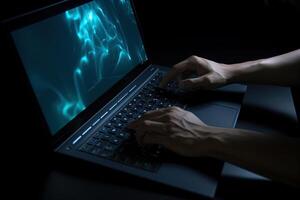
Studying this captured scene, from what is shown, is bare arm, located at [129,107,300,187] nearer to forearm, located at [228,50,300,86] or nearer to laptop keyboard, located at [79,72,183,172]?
laptop keyboard, located at [79,72,183,172]

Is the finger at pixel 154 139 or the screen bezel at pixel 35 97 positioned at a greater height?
the screen bezel at pixel 35 97

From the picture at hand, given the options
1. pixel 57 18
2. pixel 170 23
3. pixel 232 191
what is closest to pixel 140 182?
pixel 232 191

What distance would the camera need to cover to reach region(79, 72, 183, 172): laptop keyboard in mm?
617

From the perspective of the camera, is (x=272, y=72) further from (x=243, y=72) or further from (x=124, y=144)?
(x=124, y=144)

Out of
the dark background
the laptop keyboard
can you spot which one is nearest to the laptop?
the laptop keyboard

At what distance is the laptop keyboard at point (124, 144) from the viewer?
0.62m

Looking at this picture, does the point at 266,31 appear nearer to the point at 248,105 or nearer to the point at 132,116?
the point at 248,105

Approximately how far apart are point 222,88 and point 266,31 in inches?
20.6

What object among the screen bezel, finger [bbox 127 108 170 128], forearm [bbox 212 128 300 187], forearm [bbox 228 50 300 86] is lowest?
forearm [bbox 212 128 300 187]

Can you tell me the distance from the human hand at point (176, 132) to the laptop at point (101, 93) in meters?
0.02

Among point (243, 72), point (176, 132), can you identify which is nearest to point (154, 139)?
point (176, 132)

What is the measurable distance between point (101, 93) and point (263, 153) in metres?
0.37

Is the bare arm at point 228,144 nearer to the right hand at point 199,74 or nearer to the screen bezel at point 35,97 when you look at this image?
the screen bezel at point 35,97

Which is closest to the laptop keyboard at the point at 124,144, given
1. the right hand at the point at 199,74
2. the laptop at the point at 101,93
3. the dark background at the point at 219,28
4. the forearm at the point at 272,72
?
the laptop at the point at 101,93
